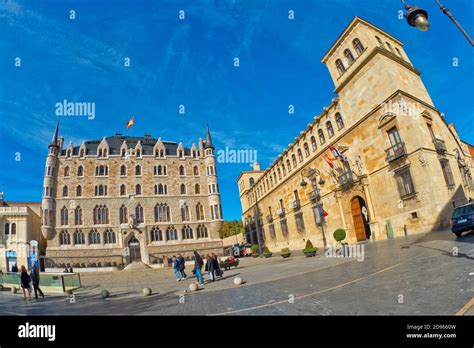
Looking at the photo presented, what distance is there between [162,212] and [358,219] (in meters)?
19.8

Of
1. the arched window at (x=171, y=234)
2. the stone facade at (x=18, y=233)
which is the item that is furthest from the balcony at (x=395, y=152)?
the stone facade at (x=18, y=233)

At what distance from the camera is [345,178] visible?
22469 millimetres

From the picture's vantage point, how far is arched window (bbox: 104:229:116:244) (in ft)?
30.0

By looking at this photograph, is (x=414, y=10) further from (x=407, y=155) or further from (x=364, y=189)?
(x=364, y=189)

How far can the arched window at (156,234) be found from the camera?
1017 centimetres

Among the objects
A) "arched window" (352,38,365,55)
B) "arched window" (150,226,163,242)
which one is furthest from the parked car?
"arched window" (352,38,365,55)

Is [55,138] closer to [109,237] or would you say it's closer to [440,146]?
[109,237]

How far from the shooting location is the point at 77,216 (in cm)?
917

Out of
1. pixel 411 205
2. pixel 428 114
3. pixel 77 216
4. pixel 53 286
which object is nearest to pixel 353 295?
pixel 77 216

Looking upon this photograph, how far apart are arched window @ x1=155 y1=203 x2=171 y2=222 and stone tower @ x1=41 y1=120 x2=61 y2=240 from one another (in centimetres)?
395

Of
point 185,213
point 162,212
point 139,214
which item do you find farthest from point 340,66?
point 139,214

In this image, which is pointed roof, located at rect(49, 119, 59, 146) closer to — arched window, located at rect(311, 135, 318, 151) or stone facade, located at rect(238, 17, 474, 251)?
stone facade, located at rect(238, 17, 474, 251)

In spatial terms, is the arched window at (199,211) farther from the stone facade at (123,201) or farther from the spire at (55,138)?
the spire at (55,138)
